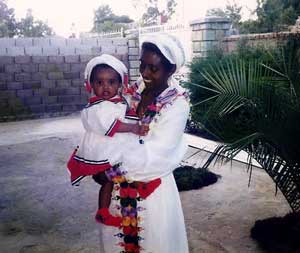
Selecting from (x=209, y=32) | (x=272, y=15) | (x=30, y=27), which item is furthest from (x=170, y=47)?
(x=30, y=27)

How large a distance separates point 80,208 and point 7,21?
63.9 feet

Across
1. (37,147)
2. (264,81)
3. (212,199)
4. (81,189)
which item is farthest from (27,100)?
(264,81)

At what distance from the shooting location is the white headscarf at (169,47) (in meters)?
1.75

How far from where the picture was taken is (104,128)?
176 centimetres

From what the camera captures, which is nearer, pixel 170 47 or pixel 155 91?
pixel 170 47

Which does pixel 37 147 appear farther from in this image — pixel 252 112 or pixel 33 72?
pixel 252 112

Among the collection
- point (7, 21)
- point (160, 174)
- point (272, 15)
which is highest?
point (7, 21)

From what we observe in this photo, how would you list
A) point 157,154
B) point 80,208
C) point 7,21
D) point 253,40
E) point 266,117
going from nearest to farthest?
1. point 157,154
2. point 266,117
3. point 80,208
4. point 253,40
5. point 7,21

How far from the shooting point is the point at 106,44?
35.3ft

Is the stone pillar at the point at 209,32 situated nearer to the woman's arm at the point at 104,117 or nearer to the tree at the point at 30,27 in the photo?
the woman's arm at the point at 104,117

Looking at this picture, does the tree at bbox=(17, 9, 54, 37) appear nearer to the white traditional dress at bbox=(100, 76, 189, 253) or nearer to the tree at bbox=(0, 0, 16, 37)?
the tree at bbox=(0, 0, 16, 37)

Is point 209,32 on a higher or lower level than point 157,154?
higher

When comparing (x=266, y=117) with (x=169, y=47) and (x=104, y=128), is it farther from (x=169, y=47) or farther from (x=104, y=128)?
(x=104, y=128)

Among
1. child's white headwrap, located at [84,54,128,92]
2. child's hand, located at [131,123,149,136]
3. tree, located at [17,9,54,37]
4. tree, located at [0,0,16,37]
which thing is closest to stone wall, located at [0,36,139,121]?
child's white headwrap, located at [84,54,128,92]
